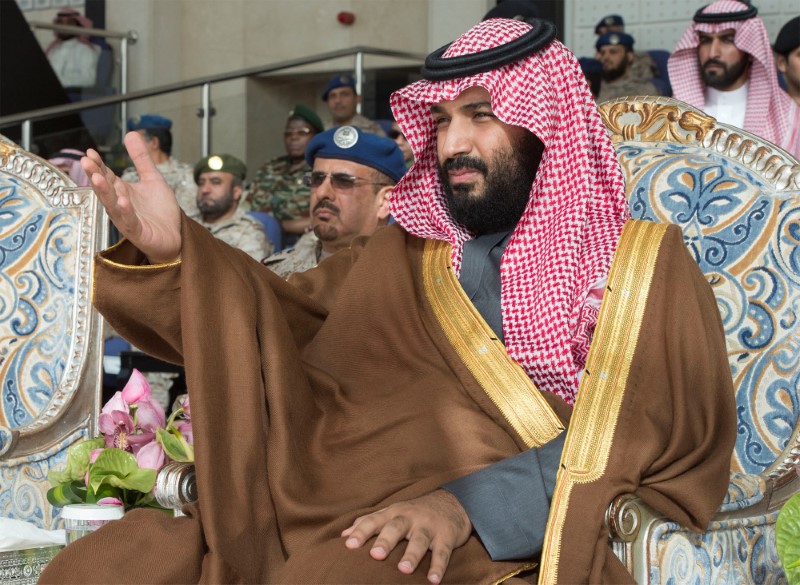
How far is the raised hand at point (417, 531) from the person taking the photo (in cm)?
181

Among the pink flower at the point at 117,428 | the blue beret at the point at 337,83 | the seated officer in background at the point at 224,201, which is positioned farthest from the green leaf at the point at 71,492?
the blue beret at the point at 337,83

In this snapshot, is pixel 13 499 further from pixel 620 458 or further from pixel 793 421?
pixel 793 421

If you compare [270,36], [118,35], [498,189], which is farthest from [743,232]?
[118,35]

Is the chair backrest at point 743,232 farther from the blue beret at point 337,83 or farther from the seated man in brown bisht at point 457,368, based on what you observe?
the blue beret at point 337,83

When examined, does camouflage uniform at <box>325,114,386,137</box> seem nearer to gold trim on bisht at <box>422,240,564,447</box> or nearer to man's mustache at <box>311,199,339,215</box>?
man's mustache at <box>311,199,339,215</box>

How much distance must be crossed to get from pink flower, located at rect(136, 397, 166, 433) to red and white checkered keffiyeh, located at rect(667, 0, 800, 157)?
11.5 ft

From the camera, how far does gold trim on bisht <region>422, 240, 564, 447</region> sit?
2.08m

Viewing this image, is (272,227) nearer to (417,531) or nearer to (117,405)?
(117,405)

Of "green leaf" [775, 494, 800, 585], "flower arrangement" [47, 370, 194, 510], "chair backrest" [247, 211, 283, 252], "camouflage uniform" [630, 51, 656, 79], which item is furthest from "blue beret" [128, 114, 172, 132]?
"green leaf" [775, 494, 800, 585]

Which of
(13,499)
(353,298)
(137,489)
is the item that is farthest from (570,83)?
(13,499)

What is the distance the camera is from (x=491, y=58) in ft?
7.59

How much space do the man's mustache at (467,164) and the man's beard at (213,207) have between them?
12.6 feet

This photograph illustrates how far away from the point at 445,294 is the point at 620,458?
0.56m

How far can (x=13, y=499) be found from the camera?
9.28 ft
